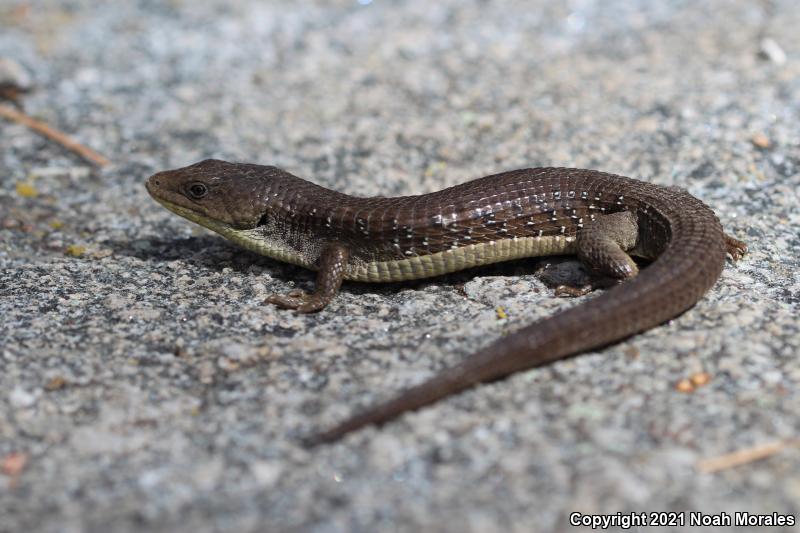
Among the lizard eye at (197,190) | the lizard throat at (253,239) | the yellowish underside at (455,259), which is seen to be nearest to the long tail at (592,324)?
the yellowish underside at (455,259)

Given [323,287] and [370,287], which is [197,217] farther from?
[370,287]

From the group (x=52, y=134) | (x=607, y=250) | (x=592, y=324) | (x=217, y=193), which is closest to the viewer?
(x=592, y=324)

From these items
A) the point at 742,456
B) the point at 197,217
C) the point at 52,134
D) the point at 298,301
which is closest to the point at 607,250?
the point at 742,456

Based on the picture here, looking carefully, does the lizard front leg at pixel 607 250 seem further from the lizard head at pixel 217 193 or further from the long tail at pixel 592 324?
the lizard head at pixel 217 193

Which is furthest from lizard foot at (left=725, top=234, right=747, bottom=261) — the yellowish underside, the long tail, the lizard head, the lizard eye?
the lizard eye

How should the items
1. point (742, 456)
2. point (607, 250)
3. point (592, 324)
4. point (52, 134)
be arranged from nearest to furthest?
1. point (742, 456)
2. point (592, 324)
3. point (607, 250)
4. point (52, 134)

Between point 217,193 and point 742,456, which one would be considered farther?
point 217,193

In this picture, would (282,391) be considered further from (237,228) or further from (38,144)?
(38,144)

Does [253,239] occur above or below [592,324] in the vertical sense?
below

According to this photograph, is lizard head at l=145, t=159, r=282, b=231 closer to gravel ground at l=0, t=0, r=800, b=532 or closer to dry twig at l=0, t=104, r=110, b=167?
gravel ground at l=0, t=0, r=800, b=532
